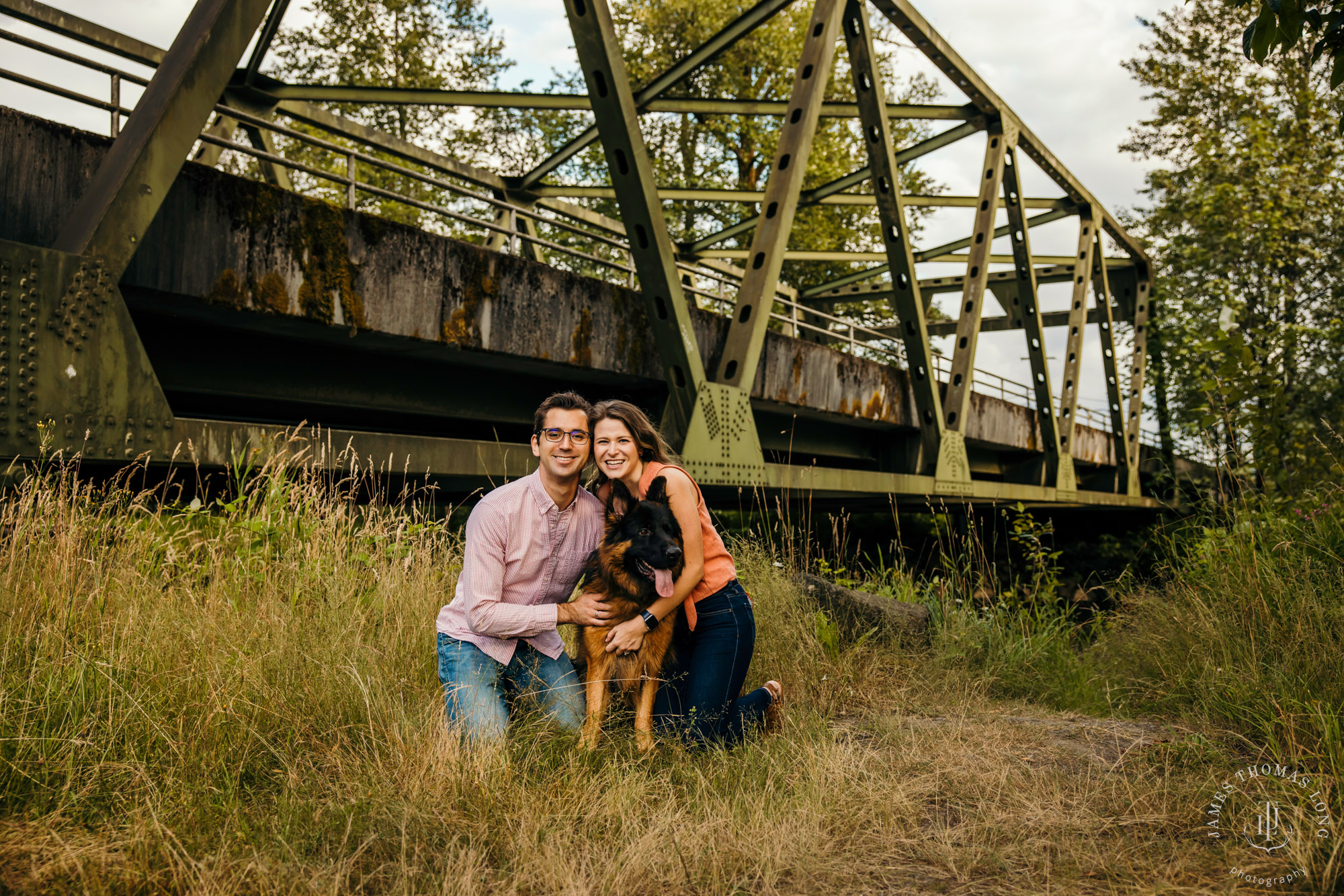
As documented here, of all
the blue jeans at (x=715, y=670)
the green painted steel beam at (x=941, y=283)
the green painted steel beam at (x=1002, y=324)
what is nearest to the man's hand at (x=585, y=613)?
the blue jeans at (x=715, y=670)

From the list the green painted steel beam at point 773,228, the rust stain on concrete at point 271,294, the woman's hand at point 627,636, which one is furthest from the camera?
the green painted steel beam at point 773,228

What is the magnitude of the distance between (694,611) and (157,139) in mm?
3395

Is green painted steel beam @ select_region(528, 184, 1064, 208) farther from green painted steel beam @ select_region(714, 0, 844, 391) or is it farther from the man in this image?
the man

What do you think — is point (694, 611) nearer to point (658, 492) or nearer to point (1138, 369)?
point (658, 492)

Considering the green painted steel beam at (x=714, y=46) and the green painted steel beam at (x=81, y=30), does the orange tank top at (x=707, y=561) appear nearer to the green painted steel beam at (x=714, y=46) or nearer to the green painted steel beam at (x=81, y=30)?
the green painted steel beam at (x=81, y=30)

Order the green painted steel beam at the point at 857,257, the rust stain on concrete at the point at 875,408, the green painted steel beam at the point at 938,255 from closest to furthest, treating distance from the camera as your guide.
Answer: the rust stain on concrete at the point at 875,408
the green painted steel beam at the point at 857,257
the green painted steel beam at the point at 938,255

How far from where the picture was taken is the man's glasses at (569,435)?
3.50 meters

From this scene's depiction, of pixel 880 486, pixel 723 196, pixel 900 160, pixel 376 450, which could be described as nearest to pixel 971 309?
pixel 900 160

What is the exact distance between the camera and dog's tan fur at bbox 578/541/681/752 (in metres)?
3.41

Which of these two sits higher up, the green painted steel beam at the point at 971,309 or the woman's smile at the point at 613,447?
the green painted steel beam at the point at 971,309

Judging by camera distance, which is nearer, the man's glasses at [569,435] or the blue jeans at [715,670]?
the man's glasses at [569,435]

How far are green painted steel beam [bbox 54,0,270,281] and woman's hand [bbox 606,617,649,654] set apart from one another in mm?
2957

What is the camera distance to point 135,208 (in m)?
4.22

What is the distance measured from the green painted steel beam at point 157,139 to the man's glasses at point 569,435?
2352mm
